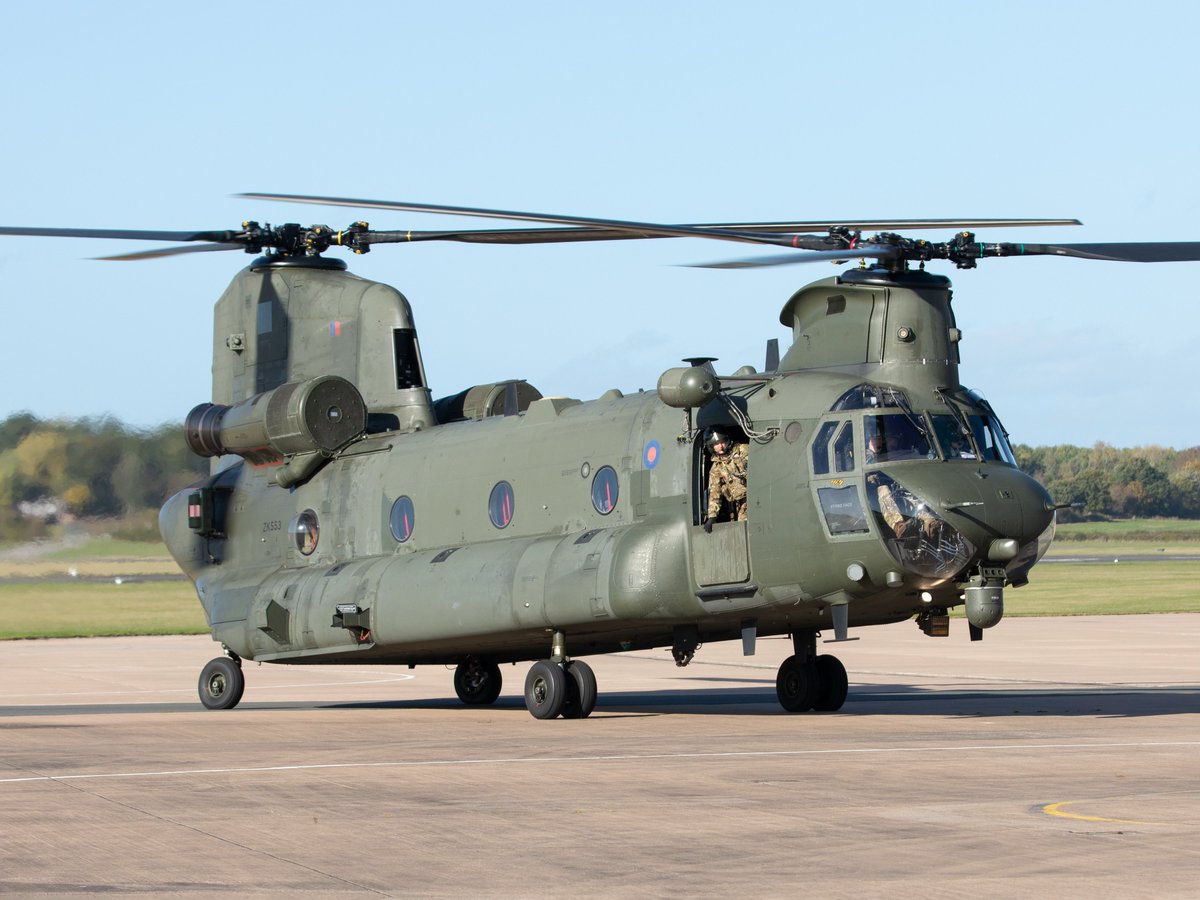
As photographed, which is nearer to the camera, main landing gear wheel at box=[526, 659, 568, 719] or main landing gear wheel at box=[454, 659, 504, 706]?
main landing gear wheel at box=[526, 659, 568, 719]

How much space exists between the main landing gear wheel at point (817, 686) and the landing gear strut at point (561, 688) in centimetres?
268

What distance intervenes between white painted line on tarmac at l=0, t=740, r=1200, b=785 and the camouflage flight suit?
3.96 m

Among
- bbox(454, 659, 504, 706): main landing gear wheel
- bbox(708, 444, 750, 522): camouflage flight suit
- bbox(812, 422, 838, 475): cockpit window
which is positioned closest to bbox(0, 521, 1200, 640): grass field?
bbox(454, 659, 504, 706): main landing gear wheel

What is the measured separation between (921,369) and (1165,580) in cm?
4553

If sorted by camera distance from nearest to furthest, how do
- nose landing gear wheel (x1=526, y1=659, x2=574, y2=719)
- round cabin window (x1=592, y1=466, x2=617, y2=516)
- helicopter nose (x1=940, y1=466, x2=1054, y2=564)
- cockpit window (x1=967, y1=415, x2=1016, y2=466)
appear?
helicopter nose (x1=940, y1=466, x2=1054, y2=564), cockpit window (x1=967, y1=415, x2=1016, y2=466), nose landing gear wheel (x1=526, y1=659, x2=574, y2=719), round cabin window (x1=592, y1=466, x2=617, y2=516)

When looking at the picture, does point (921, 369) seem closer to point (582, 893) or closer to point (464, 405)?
point (464, 405)

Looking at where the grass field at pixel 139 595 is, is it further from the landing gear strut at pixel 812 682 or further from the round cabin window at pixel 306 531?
the landing gear strut at pixel 812 682

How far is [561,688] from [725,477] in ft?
10.2

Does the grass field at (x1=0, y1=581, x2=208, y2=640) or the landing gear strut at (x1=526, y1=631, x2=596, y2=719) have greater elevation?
the grass field at (x1=0, y1=581, x2=208, y2=640)

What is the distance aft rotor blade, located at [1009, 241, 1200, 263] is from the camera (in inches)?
706

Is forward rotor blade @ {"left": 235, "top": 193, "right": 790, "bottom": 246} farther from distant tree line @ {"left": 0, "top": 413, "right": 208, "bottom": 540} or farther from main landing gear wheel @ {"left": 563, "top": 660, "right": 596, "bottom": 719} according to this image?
distant tree line @ {"left": 0, "top": 413, "right": 208, "bottom": 540}

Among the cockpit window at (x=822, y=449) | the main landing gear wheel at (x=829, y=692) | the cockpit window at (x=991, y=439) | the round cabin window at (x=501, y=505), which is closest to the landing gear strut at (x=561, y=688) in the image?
the round cabin window at (x=501, y=505)

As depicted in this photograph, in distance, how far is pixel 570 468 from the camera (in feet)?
66.9

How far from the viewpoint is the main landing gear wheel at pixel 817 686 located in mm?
20750
